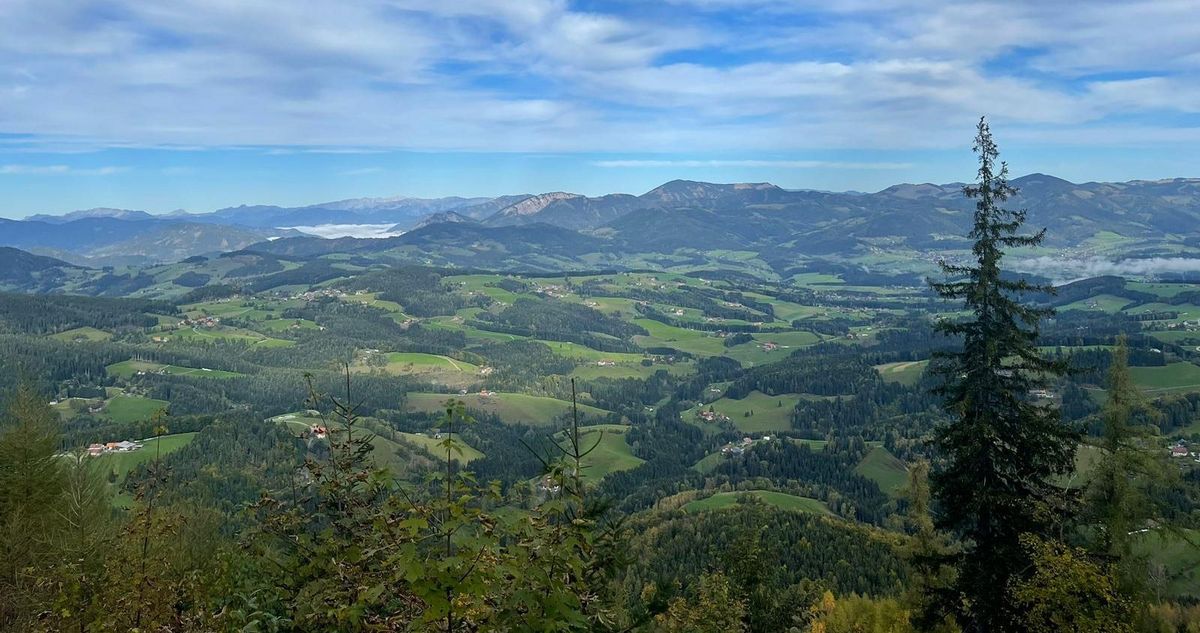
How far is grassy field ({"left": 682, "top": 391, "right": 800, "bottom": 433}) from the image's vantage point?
6806 inches

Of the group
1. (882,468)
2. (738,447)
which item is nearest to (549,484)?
(882,468)

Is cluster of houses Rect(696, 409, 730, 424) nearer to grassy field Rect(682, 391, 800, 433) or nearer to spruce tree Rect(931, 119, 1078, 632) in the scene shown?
grassy field Rect(682, 391, 800, 433)

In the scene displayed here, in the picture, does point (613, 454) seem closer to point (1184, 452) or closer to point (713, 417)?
point (713, 417)

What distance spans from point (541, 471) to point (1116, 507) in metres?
28.1

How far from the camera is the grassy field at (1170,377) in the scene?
14725cm

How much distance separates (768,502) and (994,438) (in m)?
91.4

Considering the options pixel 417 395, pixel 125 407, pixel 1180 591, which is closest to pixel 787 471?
pixel 1180 591

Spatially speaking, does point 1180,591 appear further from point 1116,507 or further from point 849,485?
point 849,485

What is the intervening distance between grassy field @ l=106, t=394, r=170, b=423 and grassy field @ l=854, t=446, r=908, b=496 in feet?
498

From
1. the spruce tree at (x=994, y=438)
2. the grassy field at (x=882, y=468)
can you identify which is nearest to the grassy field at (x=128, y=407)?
the grassy field at (x=882, y=468)

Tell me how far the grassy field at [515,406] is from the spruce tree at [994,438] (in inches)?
6034

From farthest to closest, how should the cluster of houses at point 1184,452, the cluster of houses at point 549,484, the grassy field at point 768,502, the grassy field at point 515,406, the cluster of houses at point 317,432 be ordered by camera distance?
the grassy field at point 515,406
the grassy field at point 768,502
the cluster of houses at point 1184,452
the cluster of houses at point 317,432
the cluster of houses at point 549,484

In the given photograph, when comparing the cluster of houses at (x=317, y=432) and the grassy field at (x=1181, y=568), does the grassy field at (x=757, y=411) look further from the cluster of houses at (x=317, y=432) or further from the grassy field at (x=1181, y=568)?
the cluster of houses at (x=317, y=432)

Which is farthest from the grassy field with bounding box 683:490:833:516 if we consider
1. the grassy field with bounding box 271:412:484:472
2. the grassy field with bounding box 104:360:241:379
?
the grassy field with bounding box 104:360:241:379
